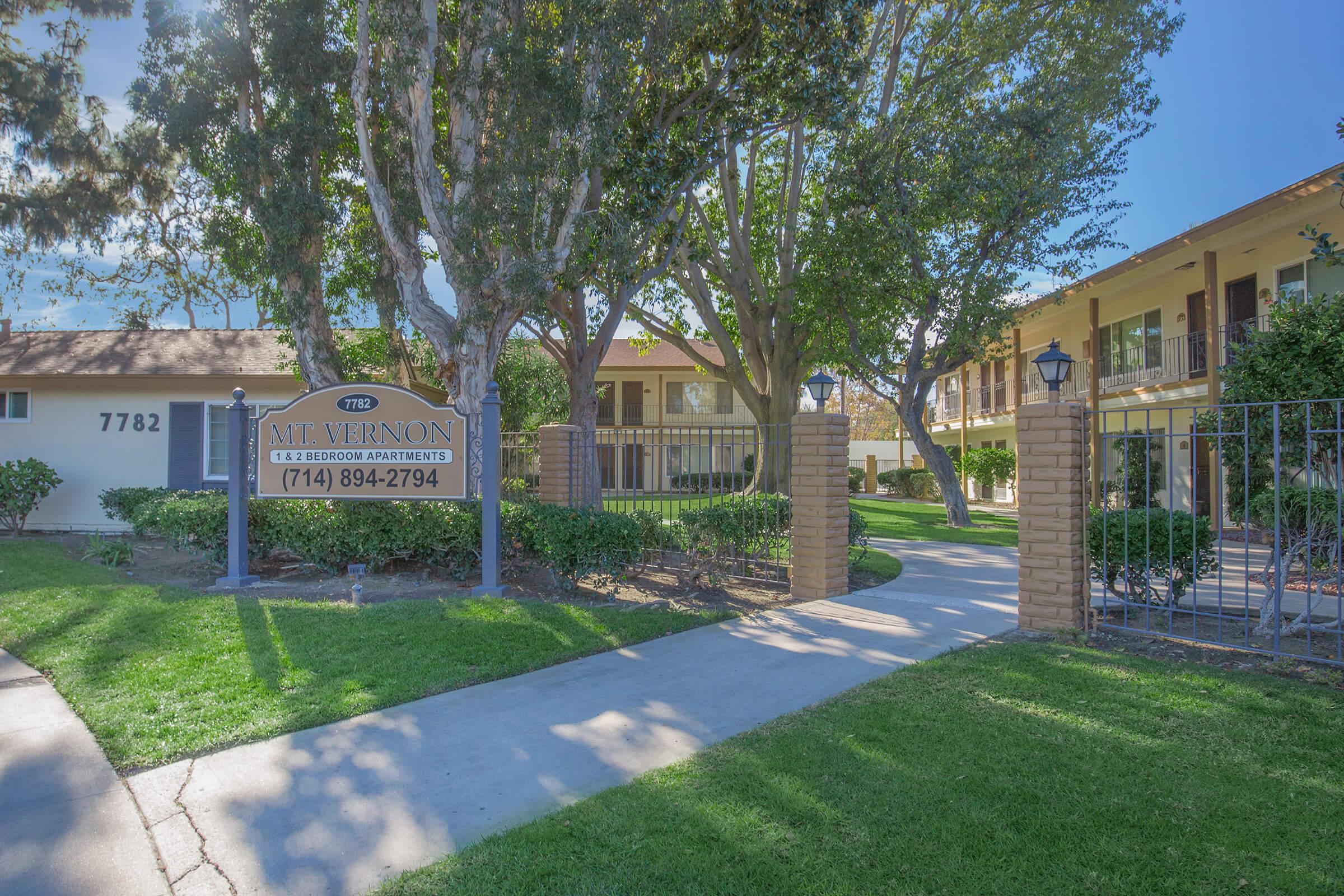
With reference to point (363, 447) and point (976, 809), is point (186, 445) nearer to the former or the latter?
point (363, 447)

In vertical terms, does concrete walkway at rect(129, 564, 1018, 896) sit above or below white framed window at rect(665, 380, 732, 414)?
below

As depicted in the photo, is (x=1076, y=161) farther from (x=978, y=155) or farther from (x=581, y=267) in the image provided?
(x=581, y=267)

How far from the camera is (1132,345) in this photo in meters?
20.3

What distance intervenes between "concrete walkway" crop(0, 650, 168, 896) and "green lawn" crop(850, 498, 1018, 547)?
12.4 meters

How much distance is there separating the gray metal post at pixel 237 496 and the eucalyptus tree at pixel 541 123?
2531mm

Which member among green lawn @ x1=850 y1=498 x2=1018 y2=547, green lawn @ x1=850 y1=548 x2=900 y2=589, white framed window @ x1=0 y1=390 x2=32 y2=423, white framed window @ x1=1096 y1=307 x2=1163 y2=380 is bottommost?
green lawn @ x1=850 y1=498 x2=1018 y2=547

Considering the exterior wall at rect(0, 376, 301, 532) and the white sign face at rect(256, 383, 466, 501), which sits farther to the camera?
the exterior wall at rect(0, 376, 301, 532)

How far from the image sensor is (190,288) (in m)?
22.0

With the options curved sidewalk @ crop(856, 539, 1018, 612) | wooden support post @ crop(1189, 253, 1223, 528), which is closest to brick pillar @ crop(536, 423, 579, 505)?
curved sidewalk @ crop(856, 539, 1018, 612)

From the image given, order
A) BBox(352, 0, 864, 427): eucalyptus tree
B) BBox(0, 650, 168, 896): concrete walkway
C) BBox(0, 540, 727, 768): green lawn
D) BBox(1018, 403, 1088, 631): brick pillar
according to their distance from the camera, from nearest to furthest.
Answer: BBox(0, 650, 168, 896): concrete walkway
BBox(0, 540, 727, 768): green lawn
BBox(1018, 403, 1088, 631): brick pillar
BBox(352, 0, 864, 427): eucalyptus tree

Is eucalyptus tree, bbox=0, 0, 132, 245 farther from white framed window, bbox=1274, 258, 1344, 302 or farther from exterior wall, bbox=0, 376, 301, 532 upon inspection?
white framed window, bbox=1274, 258, 1344, 302

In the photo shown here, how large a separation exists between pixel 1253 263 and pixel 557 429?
14.6 m

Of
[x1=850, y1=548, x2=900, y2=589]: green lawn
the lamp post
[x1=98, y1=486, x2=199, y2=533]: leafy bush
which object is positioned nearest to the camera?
the lamp post

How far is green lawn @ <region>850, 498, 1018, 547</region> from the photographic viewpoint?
1433 cm
